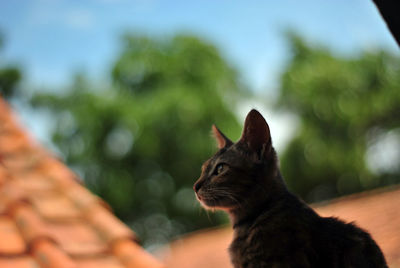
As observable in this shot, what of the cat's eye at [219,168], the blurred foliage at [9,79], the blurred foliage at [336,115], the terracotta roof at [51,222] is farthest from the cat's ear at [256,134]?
the blurred foliage at [9,79]

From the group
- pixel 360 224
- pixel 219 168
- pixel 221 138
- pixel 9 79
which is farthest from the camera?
pixel 9 79

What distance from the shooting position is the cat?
40.9 inches

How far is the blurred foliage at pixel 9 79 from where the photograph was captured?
1144cm

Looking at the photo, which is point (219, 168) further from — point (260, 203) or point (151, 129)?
point (151, 129)

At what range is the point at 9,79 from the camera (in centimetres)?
1162

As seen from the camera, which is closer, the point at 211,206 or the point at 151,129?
the point at 211,206

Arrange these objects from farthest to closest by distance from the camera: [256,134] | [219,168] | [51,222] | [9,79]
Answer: [9,79]
[51,222]
[219,168]
[256,134]

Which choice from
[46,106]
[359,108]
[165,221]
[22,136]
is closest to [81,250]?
[22,136]

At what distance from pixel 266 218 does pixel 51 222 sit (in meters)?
1.38

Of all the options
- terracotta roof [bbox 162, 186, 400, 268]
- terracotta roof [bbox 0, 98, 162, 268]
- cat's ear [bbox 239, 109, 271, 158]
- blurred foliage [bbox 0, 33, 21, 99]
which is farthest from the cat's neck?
blurred foliage [bbox 0, 33, 21, 99]

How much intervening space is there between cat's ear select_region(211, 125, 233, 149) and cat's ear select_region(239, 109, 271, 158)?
0.55 feet

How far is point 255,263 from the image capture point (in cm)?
111

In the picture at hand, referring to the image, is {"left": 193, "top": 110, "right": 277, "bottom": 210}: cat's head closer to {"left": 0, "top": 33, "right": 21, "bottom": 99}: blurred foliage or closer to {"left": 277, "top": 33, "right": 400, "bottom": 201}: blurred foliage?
{"left": 277, "top": 33, "right": 400, "bottom": 201}: blurred foliage

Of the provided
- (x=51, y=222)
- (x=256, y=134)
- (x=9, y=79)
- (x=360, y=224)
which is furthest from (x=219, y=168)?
(x=9, y=79)
